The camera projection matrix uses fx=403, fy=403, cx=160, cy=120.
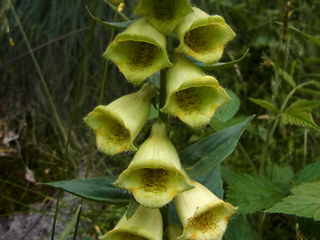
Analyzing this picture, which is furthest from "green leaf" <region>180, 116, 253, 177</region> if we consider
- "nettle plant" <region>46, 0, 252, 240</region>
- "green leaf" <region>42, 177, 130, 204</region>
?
"green leaf" <region>42, 177, 130, 204</region>

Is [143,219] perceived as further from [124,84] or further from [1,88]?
[1,88]

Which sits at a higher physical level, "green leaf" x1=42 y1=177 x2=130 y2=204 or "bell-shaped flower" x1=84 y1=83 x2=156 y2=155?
"bell-shaped flower" x1=84 y1=83 x2=156 y2=155

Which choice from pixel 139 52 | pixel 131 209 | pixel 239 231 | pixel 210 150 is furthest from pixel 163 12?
pixel 239 231

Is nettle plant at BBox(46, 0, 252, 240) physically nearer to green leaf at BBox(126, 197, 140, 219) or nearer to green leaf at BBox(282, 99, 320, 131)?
green leaf at BBox(126, 197, 140, 219)

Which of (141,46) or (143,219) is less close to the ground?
(141,46)

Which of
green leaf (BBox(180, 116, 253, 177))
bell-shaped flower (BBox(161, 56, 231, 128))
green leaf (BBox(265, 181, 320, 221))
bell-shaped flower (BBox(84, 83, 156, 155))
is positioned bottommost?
green leaf (BBox(265, 181, 320, 221))

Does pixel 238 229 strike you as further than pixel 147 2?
A: Yes

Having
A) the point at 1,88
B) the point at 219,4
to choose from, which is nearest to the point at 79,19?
the point at 1,88

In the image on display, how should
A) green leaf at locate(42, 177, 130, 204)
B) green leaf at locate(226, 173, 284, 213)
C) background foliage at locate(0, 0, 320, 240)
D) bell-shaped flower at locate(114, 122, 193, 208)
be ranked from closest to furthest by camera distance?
1. bell-shaped flower at locate(114, 122, 193, 208)
2. green leaf at locate(42, 177, 130, 204)
3. green leaf at locate(226, 173, 284, 213)
4. background foliage at locate(0, 0, 320, 240)
